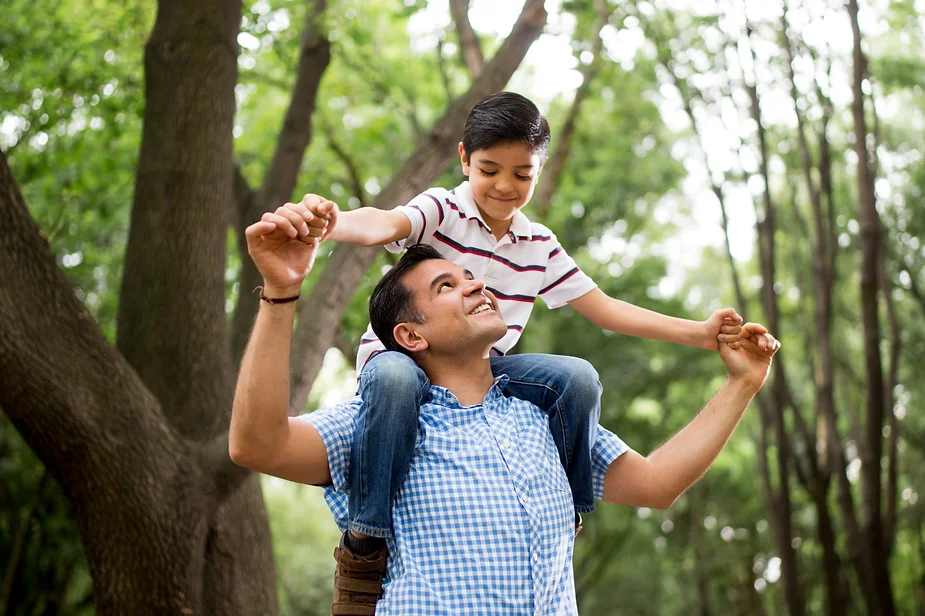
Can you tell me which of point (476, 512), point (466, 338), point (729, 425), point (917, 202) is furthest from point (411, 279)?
point (917, 202)

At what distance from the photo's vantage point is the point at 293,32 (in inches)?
294

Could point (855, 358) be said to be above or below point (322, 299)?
above

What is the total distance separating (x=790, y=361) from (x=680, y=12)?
34.1ft

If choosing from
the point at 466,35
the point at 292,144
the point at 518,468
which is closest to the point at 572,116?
the point at 466,35

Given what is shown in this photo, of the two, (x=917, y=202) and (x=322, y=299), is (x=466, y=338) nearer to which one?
(x=322, y=299)

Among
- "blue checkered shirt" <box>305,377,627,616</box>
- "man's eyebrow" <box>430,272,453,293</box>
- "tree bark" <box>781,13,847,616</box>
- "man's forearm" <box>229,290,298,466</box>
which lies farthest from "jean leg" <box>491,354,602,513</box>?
"tree bark" <box>781,13,847,616</box>

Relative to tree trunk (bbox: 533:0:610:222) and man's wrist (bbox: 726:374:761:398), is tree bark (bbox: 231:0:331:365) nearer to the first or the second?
tree trunk (bbox: 533:0:610:222)

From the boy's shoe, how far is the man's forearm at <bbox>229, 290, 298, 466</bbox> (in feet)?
1.35

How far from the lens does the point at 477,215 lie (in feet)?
8.95

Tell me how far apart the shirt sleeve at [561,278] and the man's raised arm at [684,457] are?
0.59 meters

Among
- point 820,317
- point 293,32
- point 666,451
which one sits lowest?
point 666,451

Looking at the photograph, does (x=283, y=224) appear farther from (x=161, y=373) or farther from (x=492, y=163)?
(x=161, y=373)

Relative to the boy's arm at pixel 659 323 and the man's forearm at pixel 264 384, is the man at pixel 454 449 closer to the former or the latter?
the man's forearm at pixel 264 384

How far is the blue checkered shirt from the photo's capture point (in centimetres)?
205
